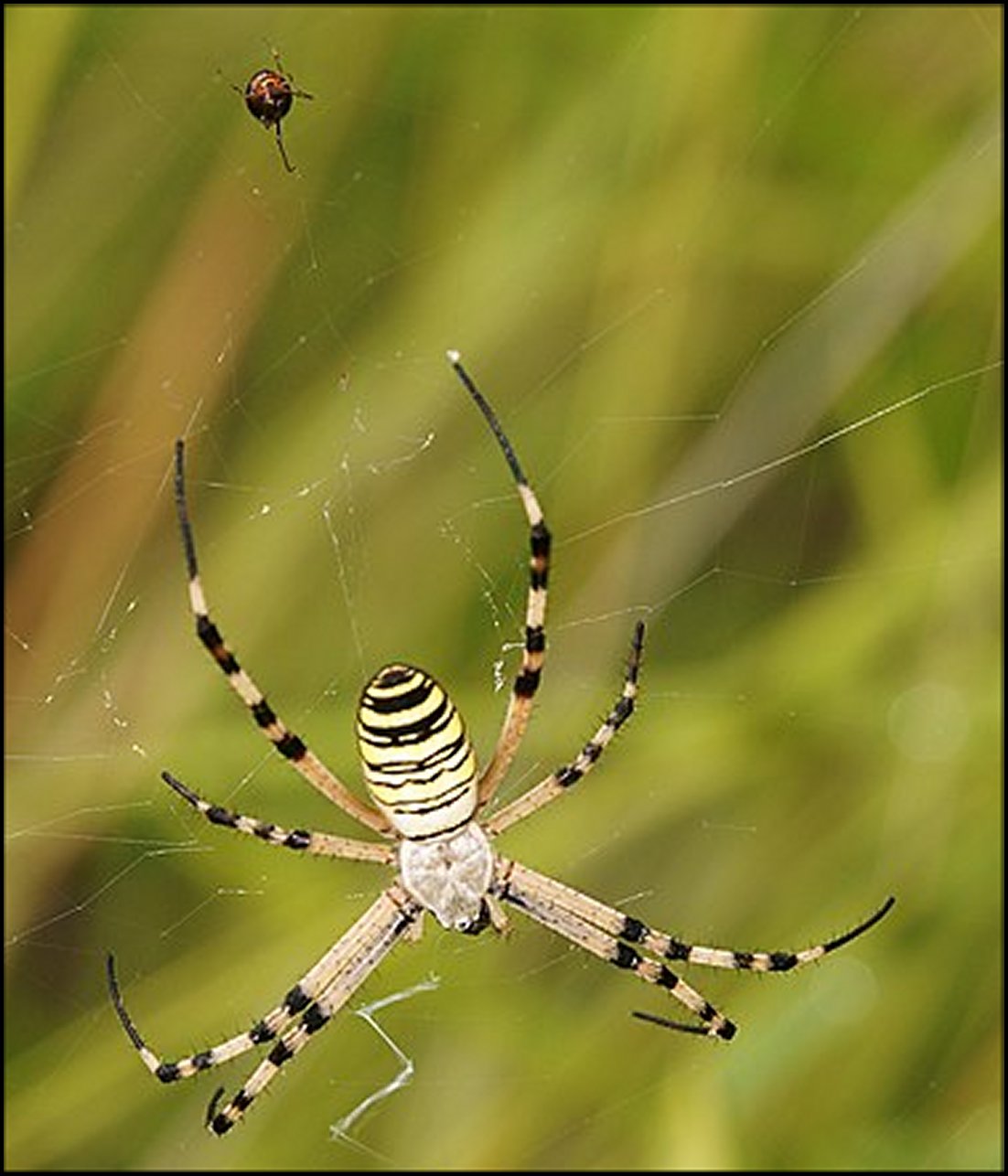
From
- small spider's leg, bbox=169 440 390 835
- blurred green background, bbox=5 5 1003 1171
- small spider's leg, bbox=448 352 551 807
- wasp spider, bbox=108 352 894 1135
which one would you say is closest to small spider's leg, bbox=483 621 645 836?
wasp spider, bbox=108 352 894 1135

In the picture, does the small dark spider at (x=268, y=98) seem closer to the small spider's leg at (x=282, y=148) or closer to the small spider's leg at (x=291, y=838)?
the small spider's leg at (x=282, y=148)

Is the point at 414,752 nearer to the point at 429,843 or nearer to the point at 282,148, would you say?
the point at 429,843

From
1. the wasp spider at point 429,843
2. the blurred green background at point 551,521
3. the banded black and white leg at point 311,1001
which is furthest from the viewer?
the blurred green background at point 551,521

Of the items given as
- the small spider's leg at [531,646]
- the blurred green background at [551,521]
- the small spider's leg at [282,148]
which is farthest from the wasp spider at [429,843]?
the small spider's leg at [282,148]

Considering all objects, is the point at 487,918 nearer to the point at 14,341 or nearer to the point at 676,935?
the point at 676,935

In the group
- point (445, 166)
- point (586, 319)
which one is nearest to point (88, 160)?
point (445, 166)

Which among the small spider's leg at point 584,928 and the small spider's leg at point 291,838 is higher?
the small spider's leg at point 291,838

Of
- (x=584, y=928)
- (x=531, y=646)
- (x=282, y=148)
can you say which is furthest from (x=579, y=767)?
(x=282, y=148)

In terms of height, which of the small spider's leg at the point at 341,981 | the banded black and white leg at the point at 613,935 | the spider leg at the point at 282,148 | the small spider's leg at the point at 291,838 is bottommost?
the banded black and white leg at the point at 613,935
